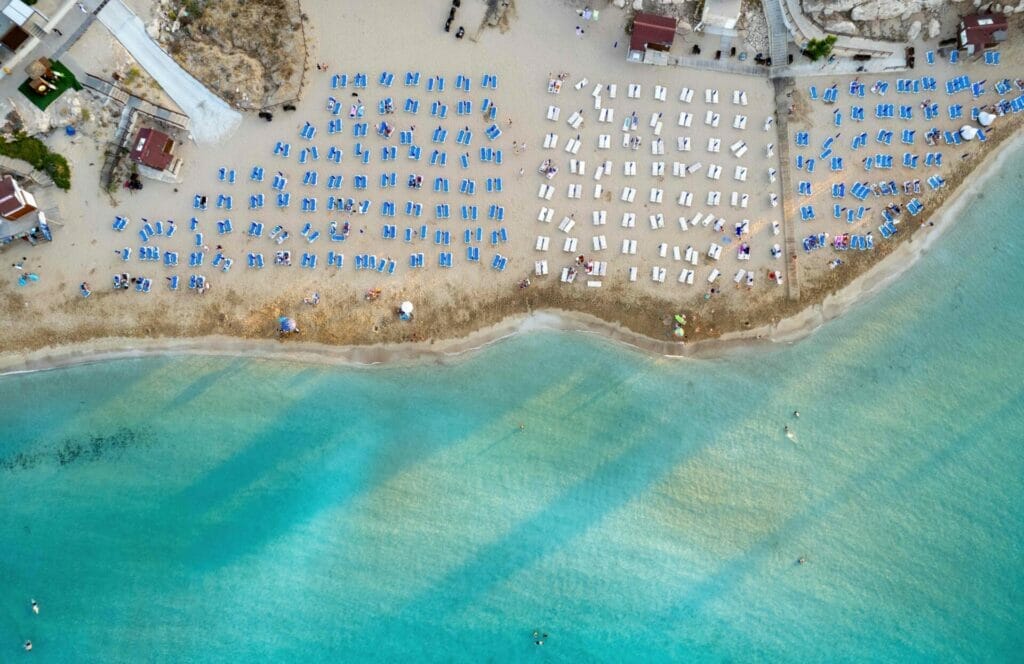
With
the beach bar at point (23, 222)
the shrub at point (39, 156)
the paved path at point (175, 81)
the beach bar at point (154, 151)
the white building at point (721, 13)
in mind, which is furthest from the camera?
the white building at point (721, 13)

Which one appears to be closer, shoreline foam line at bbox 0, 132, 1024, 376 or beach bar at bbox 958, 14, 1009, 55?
shoreline foam line at bbox 0, 132, 1024, 376

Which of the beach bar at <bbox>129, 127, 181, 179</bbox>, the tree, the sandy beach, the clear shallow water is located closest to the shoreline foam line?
the sandy beach

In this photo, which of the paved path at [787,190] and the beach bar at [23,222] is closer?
the beach bar at [23,222]

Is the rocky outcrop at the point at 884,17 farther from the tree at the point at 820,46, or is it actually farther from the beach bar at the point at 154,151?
the beach bar at the point at 154,151

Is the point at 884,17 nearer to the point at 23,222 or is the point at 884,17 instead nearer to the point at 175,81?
the point at 175,81

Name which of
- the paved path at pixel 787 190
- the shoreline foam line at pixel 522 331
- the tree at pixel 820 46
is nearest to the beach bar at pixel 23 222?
the shoreline foam line at pixel 522 331

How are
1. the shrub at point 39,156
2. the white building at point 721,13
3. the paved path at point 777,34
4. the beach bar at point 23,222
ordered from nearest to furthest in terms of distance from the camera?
the beach bar at point 23,222 < the shrub at point 39,156 < the white building at point 721,13 < the paved path at point 777,34

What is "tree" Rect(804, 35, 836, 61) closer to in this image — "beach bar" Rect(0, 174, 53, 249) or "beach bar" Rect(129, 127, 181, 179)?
"beach bar" Rect(129, 127, 181, 179)

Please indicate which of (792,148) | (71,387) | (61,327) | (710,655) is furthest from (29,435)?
(792,148)
